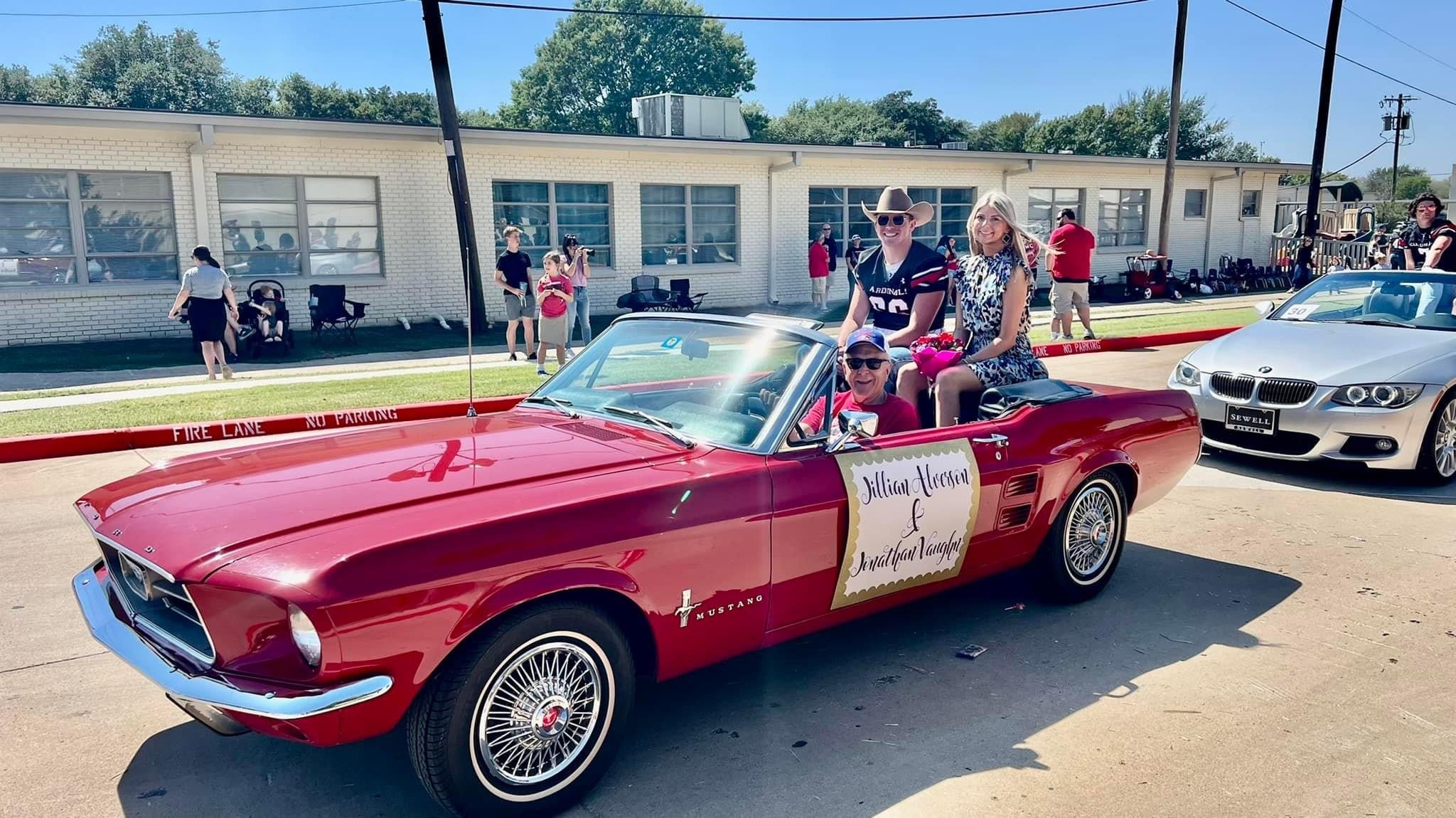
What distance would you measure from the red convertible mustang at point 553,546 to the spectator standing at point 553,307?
804 cm

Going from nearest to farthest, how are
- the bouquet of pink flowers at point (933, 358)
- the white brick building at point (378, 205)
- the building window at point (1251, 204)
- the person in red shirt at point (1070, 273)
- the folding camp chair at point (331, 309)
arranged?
1. the bouquet of pink flowers at point (933, 358)
2. the person in red shirt at point (1070, 273)
3. the white brick building at point (378, 205)
4. the folding camp chair at point (331, 309)
5. the building window at point (1251, 204)

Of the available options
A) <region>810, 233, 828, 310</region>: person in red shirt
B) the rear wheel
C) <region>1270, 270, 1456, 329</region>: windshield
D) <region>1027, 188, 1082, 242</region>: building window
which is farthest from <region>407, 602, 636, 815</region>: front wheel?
<region>1027, 188, 1082, 242</region>: building window

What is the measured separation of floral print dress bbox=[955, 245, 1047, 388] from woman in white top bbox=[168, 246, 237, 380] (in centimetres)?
1033

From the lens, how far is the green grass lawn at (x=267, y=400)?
9.40m

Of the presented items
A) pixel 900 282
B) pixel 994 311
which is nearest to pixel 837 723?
pixel 994 311

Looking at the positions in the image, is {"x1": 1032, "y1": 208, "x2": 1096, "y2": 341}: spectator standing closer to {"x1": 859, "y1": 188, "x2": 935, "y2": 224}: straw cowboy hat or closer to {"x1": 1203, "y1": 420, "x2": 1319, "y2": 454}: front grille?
{"x1": 1203, "y1": 420, "x2": 1319, "y2": 454}: front grille

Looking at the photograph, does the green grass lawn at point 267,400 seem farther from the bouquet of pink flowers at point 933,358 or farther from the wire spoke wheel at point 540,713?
the wire spoke wheel at point 540,713

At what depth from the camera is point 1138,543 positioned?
6219mm

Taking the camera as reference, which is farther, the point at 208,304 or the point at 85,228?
the point at 85,228

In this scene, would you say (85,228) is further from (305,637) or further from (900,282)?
(305,637)

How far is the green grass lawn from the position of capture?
940 centimetres

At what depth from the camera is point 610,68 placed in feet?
253

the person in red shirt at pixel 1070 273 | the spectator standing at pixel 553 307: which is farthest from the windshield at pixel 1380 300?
the spectator standing at pixel 553 307

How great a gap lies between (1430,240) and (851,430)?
10.6 metres
